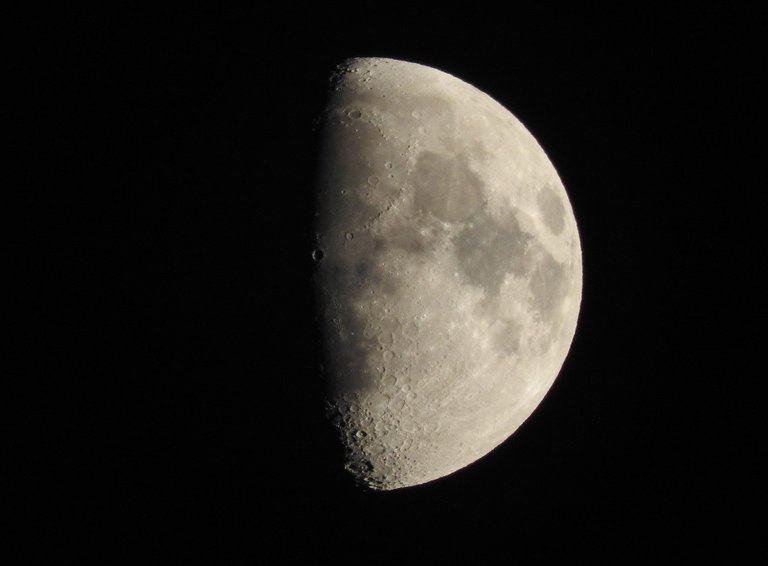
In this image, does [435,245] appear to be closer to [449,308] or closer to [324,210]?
[449,308]

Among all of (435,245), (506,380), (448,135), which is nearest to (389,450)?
(506,380)

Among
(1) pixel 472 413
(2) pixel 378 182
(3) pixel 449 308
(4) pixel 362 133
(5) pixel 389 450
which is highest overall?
(4) pixel 362 133

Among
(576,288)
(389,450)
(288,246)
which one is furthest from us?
(576,288)

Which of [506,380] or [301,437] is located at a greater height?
[506,380]

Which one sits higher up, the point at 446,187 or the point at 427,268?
the point at 446,187
